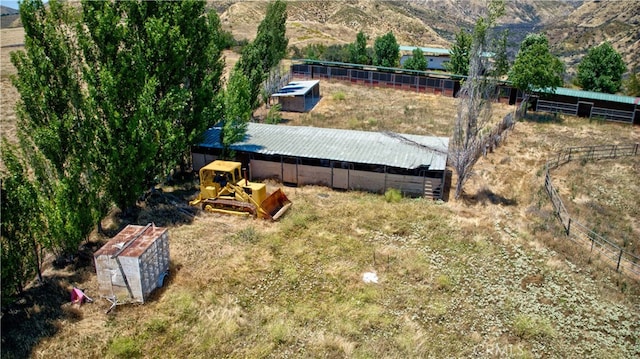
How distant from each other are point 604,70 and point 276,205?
46534 mm

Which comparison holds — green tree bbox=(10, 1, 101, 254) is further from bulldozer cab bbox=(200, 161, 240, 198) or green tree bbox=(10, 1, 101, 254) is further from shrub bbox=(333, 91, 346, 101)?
shrub bbox=(333, 91, 346, 101)

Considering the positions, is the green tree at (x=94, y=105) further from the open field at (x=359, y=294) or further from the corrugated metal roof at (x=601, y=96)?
the corrugated metal roof at (x=601, y=96)

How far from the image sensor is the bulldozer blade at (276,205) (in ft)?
76.3

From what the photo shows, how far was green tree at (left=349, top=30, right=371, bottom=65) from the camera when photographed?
70250mm

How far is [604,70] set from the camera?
170ft

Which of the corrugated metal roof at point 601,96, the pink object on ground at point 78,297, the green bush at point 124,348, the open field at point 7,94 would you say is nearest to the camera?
the green bush at point 124,348

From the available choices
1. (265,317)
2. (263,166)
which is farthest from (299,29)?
(265,317)

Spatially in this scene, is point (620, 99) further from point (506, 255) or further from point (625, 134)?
point (506, 255)

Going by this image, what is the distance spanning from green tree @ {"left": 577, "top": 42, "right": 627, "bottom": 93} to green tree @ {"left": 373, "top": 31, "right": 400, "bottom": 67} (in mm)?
25366

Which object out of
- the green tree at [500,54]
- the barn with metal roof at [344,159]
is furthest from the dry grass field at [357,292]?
the green tree at [500,54]

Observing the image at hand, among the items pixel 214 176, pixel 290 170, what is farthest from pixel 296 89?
pixel 214 176

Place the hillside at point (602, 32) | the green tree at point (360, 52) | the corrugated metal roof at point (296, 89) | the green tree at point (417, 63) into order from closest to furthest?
1. the corrugated metal roof at point (296, 89)
2. the green tree at point (417, 63)
3. the green tree at point (360, 52)
4. the hillside at point (602, 32)

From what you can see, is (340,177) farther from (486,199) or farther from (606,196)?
(606,196)

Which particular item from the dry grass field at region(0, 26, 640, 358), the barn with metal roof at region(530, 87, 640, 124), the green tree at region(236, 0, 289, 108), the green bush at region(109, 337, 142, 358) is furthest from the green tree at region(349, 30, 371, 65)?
the green bush at region(109, 337, 142, 358)
